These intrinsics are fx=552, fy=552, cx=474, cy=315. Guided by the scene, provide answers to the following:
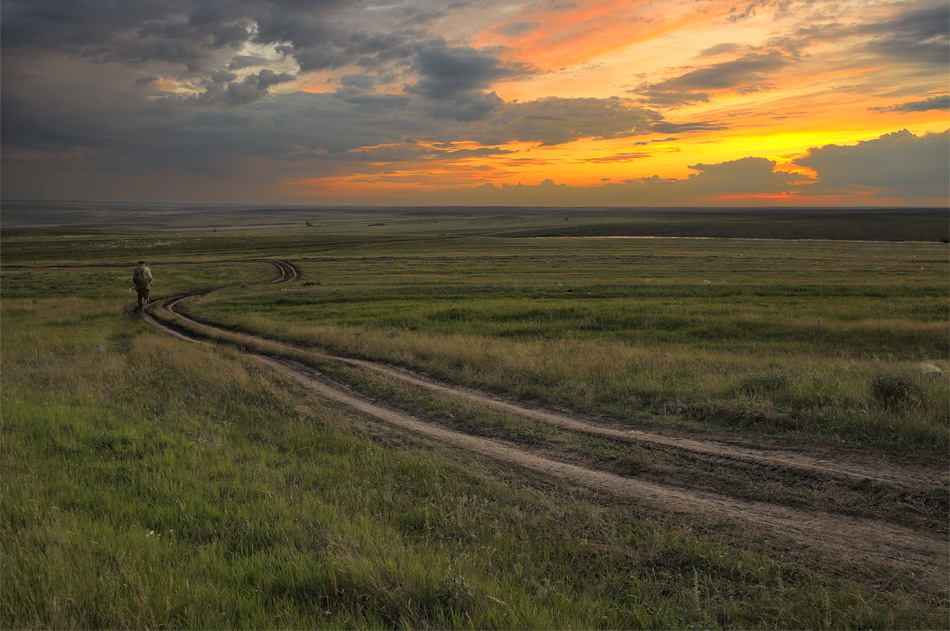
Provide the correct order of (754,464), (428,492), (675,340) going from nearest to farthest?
(428,492), (754,464), (675,340)

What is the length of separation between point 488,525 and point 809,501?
4.05m

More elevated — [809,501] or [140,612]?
[140,612]

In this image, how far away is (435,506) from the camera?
6586mm

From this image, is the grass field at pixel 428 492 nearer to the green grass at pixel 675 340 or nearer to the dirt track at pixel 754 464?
the green grass at pixel 675 340

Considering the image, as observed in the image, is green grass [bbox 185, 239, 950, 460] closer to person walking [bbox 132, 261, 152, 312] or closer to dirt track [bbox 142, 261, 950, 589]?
dirt track [bbox 142, 261, 950, 589]

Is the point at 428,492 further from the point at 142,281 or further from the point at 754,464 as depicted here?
the point at 142,281

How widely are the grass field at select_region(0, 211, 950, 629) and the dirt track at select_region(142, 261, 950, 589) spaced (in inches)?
11.7

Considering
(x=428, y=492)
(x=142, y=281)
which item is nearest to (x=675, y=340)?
(x=428, y=492)

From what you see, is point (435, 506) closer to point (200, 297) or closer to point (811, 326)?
point (811, 326)

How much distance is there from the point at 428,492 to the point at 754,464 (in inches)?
189

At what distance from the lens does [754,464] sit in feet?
26.6

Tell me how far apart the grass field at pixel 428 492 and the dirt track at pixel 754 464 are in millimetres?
298

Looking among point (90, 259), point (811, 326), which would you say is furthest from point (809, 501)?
point (90, 259)

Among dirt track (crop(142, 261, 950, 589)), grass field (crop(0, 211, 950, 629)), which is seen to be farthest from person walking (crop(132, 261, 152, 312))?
dirt track (crop(142, 261, 950, 589))
